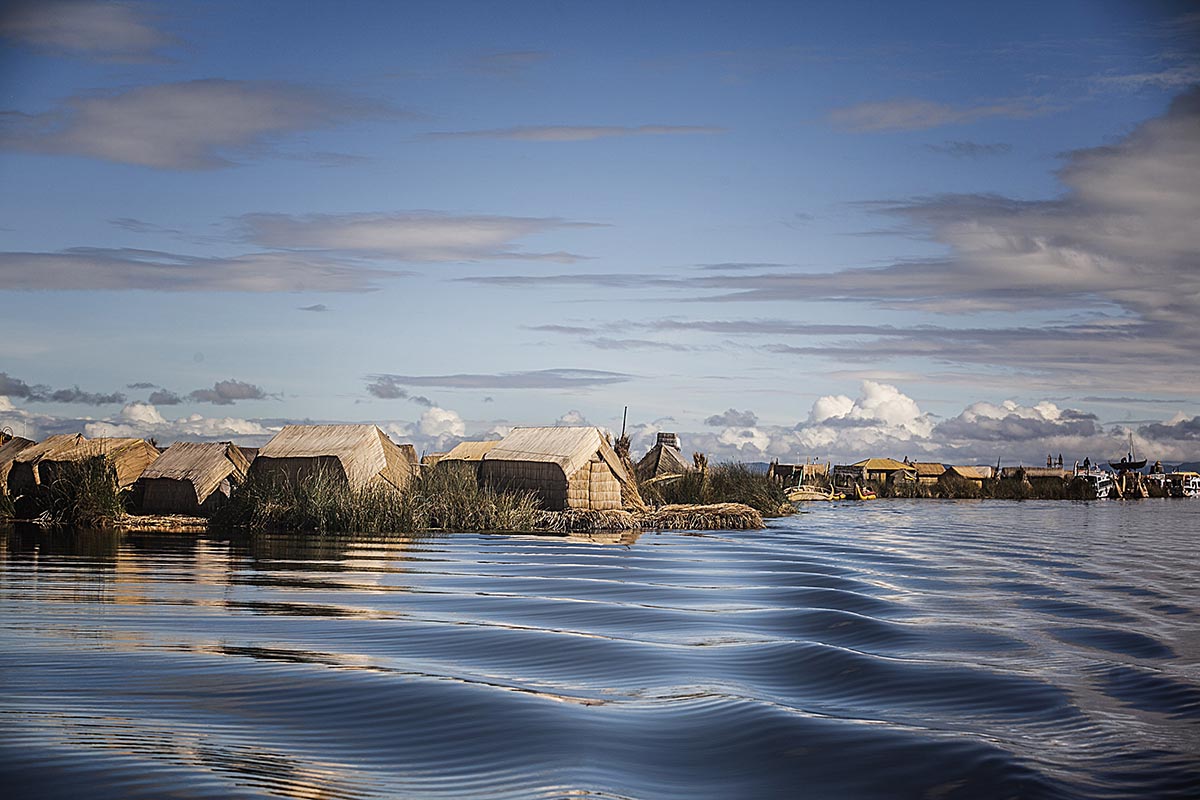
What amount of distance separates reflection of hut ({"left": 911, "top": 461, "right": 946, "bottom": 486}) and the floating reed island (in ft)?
200

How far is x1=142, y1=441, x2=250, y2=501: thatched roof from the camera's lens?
2753 cm

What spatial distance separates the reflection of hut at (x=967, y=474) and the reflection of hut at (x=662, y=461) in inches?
1739

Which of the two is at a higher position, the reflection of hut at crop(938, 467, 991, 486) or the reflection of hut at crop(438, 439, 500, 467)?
the reflection of hut at crop(438, 439, 500, 467)

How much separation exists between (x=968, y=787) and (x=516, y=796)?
2210 millimetres

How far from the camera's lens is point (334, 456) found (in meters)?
26.3

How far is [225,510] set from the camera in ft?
78.4

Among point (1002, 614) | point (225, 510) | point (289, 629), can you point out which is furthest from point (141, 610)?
point (225, 510)

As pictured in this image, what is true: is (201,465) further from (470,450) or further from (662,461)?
(662,461)

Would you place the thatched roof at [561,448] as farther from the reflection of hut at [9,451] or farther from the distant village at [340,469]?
the reflection of hut at [9,451]

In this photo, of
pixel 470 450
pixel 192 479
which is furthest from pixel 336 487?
pixel 470 450

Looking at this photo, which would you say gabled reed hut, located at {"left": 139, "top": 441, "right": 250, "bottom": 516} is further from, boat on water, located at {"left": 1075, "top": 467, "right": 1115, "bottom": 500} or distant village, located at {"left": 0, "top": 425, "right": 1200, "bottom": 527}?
boat on water, located at {"left": 1075, "top": 467, "right": 1115, "bottom": 500}

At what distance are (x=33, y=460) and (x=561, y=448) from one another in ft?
45.9

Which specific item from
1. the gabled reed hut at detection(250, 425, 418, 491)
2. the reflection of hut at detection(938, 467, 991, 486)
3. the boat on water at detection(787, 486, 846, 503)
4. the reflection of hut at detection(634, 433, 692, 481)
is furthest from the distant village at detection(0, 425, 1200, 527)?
the reflection of hut at detection(938, 467, 991, 486)

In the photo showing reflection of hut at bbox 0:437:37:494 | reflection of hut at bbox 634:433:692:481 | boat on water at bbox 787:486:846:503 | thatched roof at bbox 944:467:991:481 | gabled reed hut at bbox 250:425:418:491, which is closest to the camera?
gabled reed hut at bbox 250:425:418:491
